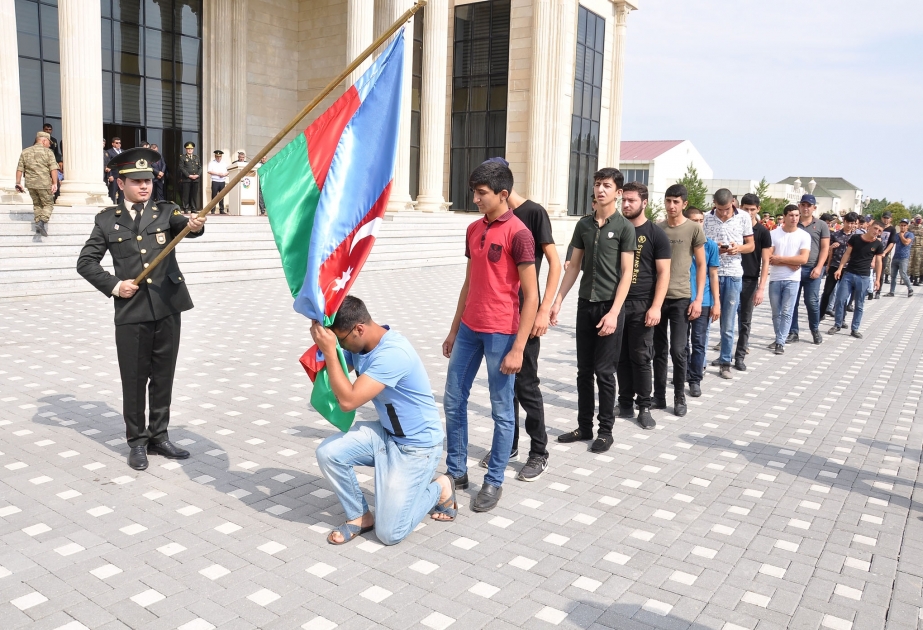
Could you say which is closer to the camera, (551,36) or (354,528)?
(354,528)

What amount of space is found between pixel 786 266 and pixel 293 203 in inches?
343

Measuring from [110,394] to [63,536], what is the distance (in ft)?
10.3

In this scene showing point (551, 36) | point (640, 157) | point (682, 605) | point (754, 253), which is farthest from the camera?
point (640, 157)

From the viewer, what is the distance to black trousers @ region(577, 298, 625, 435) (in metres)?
6.21

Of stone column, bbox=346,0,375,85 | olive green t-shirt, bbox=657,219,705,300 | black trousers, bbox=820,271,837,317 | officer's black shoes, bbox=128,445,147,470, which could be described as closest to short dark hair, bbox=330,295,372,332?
officer's black shoes, bbox=128,445,147,470

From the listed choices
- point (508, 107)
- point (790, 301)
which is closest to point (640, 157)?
point (508, 107)

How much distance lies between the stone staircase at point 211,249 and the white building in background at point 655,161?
2322 inches

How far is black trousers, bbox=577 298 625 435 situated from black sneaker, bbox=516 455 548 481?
0.88 metres

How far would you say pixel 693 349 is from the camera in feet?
27.8

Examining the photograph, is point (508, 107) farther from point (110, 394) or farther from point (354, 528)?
point (354, 528)

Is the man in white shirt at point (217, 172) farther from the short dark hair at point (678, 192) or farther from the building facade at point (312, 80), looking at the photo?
the short dark hair at point (678, 192)

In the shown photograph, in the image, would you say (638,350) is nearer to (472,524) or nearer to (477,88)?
(472,524)

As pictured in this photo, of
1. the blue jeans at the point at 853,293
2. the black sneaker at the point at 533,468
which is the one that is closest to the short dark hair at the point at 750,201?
the blue jeans at the point at 853,293

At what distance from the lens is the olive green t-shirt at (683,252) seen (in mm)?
7613
